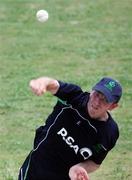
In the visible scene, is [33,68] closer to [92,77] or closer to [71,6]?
[92,77]

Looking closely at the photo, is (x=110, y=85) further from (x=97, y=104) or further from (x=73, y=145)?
(x=73, y=145)

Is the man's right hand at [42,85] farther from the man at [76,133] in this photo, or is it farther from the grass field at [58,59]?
the grass field at [58,59]

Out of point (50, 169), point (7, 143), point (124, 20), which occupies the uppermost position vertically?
point (50, 169)

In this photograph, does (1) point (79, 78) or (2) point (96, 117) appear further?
(1) point (79, 78)

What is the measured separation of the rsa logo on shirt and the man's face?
0.95 ft

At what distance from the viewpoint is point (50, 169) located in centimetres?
536

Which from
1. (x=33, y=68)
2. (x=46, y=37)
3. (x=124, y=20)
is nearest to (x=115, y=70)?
(x=33, y=68)

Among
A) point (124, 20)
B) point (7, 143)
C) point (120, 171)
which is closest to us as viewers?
point (120, 171)

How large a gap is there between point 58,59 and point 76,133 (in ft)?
23.7

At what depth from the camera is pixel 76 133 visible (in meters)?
5.17

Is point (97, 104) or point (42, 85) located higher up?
point (42, 85)

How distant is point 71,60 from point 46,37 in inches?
60.5

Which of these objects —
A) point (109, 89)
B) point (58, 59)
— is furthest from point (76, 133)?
point (58, 59)

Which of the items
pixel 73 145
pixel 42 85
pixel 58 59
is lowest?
pixel 58 59
